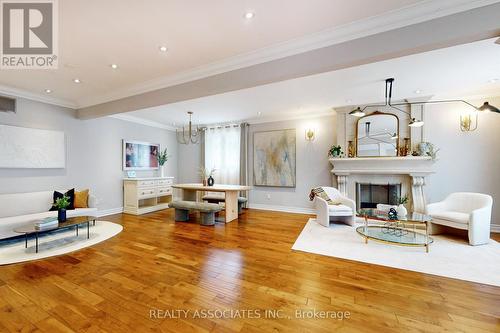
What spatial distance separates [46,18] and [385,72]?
4.34 meters

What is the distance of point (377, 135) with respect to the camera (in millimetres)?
4836

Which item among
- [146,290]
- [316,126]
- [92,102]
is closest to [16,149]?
[92,102]

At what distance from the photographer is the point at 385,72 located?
3207mm

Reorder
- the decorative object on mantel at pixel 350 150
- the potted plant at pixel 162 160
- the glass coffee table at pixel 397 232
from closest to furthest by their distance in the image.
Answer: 1. the glass coffee table at pixel 397 232
2. the decorative object on mantel at pixel 350 150
3. the potted plant at pixel 162 160

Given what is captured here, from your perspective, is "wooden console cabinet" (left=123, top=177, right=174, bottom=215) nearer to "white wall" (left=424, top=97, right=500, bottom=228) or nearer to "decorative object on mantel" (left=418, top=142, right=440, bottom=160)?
"decorative object on mantel" (left=418, top=142, right=440, bottom=160)

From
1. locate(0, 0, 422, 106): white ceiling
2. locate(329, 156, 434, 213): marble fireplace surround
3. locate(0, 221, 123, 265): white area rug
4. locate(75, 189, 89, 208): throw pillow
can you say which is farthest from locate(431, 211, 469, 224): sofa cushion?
locate(75, 189, 89, 208): throw pillow

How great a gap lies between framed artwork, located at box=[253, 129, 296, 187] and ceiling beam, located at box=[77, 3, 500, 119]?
128 inches

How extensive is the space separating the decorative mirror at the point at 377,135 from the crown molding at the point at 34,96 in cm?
676

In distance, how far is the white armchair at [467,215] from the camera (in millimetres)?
3238

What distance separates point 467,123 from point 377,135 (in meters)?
1.61

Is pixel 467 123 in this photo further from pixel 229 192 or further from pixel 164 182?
pixel 164 182

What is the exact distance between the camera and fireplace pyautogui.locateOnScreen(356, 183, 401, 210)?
4.80 meters

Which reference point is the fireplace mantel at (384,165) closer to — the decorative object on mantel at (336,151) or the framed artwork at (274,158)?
the decorative object on mantel at (336,151)

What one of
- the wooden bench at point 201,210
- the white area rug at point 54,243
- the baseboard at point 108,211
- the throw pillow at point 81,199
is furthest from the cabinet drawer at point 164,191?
the white area rug at point 54,243
